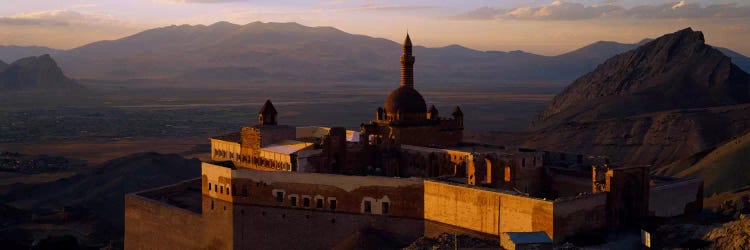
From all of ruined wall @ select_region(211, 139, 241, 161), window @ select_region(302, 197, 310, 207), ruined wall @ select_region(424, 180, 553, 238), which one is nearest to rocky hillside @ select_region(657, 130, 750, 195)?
ruined wall @ select_region(424, 180, 553, 238)

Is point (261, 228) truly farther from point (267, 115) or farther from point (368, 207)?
point (267, 115)

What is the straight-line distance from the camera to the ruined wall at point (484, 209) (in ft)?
111

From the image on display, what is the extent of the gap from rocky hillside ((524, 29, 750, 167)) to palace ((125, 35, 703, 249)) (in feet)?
115

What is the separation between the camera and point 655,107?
337ft

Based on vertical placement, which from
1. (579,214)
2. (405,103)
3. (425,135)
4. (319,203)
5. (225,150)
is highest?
(405,103)

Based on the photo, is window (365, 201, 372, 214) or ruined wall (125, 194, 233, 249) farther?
ruined wall (125, 194, 233, 249)

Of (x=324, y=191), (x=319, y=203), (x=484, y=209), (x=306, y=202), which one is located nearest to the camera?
(x=484, y=209)

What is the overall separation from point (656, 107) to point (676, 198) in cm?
6373

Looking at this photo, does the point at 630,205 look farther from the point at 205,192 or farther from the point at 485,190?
the point at 205,192

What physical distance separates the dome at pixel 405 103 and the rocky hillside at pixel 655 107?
33.8 m

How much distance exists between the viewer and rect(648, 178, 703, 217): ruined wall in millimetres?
40844

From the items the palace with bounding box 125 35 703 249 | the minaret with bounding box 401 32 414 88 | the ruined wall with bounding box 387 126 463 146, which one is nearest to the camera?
the palace with bounding box 125 35 703 249

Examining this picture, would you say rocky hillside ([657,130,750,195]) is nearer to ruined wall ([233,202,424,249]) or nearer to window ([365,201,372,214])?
ruined wall ([233,202,424,249])

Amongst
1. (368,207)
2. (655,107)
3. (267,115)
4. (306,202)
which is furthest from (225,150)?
(655,107)
